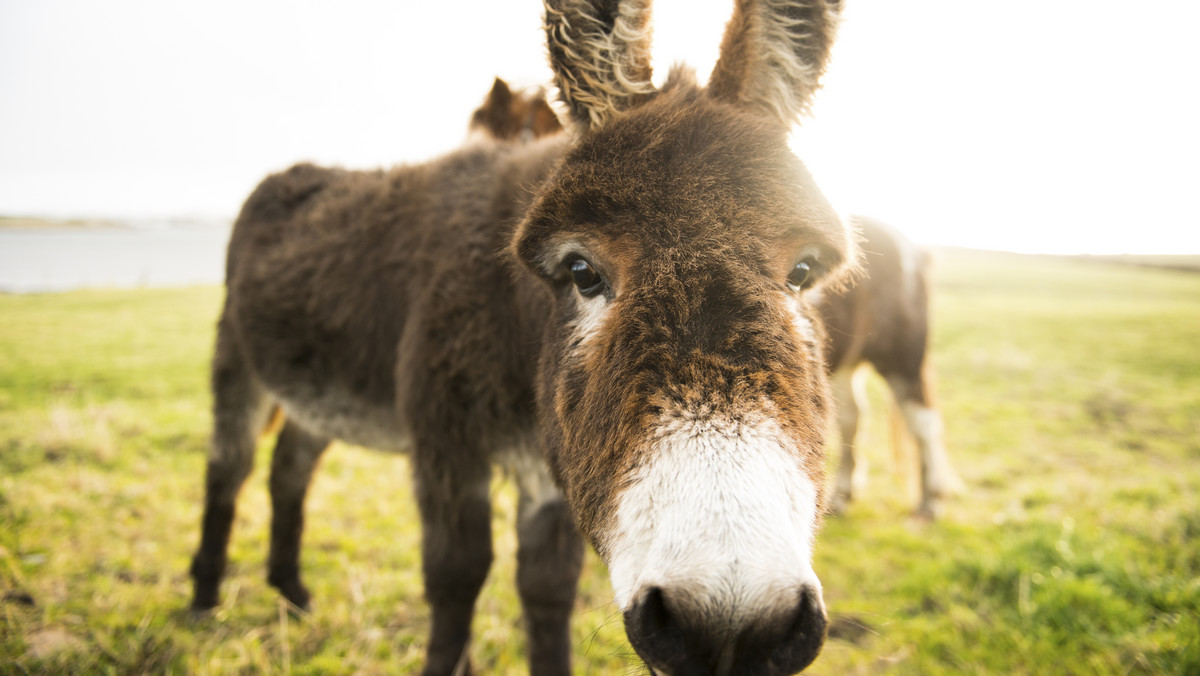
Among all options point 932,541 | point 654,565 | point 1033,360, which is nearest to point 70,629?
point 654,565

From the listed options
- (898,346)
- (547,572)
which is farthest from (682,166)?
(898,346)

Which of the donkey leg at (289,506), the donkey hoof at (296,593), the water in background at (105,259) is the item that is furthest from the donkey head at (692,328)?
the water in background at (105,259)

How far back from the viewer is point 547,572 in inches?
114

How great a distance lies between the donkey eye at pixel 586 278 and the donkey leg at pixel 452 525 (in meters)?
1.17

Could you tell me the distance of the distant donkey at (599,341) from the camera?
1201mm

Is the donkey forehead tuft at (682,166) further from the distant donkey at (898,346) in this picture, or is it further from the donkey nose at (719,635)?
the distant donkey at (898,346)

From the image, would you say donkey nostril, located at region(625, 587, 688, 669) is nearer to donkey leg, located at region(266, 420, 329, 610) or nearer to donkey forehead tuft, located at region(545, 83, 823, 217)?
donkey forehead tuft, located at region(545, 83, 823, 217)

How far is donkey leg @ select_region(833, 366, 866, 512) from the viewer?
19.8ft

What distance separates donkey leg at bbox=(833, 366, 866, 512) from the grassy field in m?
0.29

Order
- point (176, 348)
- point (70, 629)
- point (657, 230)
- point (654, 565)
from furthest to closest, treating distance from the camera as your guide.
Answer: point (176, 348)
point (70, 629)
point (657, 230)
point (654, 565)

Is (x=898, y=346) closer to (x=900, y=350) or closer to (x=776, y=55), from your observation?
(x=900, y=350)

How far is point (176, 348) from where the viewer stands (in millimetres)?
13375

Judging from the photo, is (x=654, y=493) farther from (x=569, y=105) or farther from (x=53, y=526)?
(x=53, y=526)

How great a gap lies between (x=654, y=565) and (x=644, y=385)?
439mm
